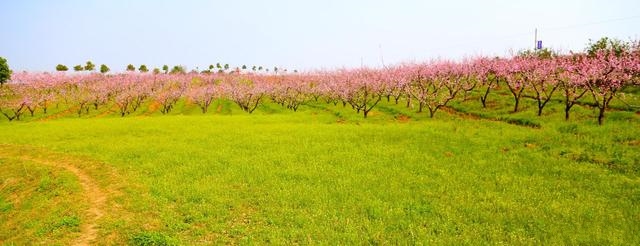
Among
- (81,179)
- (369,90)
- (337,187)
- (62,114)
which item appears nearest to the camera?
(337,187)

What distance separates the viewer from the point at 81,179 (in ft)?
78.7

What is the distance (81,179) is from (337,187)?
15321 millimetres

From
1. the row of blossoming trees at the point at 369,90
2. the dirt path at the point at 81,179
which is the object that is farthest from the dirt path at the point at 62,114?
the dirt path at the point at 81,179

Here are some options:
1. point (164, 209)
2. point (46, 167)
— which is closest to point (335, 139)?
point (164, 209)

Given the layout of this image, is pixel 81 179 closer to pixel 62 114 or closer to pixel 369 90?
pixel 369 90

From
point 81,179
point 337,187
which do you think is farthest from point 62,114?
point 337,187

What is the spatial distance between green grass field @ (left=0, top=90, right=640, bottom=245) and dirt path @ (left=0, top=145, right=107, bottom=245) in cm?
23

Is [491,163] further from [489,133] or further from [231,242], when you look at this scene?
[231,242]

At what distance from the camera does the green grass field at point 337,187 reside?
15.3 metres

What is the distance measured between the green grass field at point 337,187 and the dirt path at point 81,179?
23 cm

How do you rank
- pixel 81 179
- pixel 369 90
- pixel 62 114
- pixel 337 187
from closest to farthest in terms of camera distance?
pixel 337 187, pixel 81 179, pixel 369 90, pixel 62 114

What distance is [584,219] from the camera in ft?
51.8

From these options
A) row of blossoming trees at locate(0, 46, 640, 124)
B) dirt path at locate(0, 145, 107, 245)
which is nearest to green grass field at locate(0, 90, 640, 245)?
dirt path at locate(0, 145, 107, 245)

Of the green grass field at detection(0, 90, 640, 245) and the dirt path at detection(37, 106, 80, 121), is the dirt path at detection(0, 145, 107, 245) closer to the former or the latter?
the green grass field at detection(0, 90, 640, 245)
